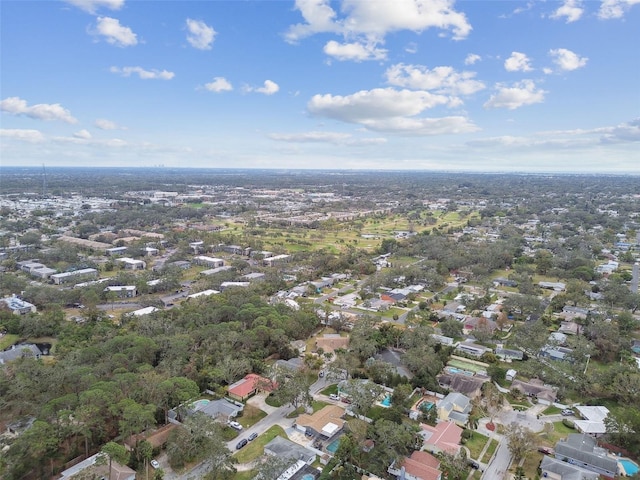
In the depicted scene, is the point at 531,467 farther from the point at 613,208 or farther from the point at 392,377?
the point at 613,208

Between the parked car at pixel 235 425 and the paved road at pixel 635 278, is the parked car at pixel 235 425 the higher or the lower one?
the lower one

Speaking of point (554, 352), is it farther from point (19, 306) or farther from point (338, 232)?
point (338, 232)

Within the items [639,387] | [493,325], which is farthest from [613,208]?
[639,387]

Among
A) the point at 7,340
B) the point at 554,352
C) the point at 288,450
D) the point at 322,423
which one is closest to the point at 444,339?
the point at 554,352

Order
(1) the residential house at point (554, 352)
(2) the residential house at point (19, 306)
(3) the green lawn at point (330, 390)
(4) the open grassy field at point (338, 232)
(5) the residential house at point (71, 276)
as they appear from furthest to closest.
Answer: (4) the open grassy field at point (338, 232)
(5) the residential house at point (71, 276)
(2) the residential house at point (19, 306)
(1) the residential house at point (554, 352)
(3) the green lawn at point (330, 390)

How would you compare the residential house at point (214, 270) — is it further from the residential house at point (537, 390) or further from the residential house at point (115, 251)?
the residential house at point (537, 390)

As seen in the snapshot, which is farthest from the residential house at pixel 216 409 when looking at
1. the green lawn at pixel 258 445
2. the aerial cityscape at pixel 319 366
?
the green lawn at pixel 258 445

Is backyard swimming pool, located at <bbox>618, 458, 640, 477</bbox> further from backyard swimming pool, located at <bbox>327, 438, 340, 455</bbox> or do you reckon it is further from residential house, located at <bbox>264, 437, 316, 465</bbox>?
residential house, located at <bbox>264, 437, 316, 465</bbox>

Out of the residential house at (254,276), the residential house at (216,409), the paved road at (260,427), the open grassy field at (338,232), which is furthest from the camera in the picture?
the open grassy field at (338,232)
